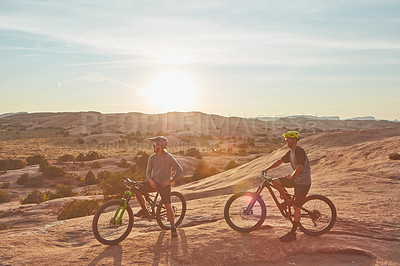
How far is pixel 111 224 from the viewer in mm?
6730

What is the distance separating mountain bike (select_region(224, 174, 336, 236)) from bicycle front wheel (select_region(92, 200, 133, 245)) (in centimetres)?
206

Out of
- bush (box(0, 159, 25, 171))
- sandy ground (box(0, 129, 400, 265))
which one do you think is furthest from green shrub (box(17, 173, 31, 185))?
sandy ground (box(0, 129, 400, 265))

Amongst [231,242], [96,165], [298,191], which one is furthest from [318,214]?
[96,165]

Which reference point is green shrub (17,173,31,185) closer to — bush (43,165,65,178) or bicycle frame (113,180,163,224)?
bush (43,165,65,178)

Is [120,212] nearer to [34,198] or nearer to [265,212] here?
[265,212]

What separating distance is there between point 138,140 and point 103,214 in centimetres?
→ 5613

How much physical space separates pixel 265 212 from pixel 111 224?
10.1 feet

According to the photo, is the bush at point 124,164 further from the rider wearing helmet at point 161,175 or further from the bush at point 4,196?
the rider wearing helmet at point 161,175

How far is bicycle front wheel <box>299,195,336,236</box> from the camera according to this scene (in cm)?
640

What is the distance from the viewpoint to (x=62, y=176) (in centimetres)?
2808

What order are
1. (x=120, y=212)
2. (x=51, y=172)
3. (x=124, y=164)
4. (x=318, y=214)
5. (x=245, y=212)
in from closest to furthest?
(x=318, y=214) → (x=245, y=212) → (x=120, y=212) → (x=51, y=172) → (x=124, y=164)

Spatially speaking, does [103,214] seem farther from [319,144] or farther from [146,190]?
[319,144]

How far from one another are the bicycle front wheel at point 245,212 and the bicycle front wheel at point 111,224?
2.05 m

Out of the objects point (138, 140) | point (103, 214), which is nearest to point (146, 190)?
point (103, 214)
